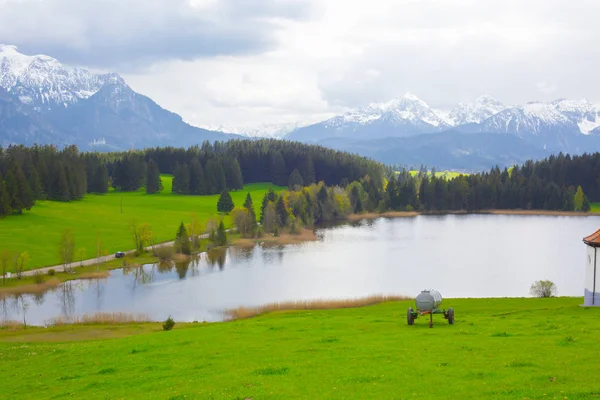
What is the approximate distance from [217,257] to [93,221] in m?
38.6

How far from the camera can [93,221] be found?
127812mm

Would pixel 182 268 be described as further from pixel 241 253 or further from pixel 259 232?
pixel 259 232

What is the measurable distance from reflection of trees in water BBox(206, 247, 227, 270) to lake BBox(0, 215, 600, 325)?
188mm

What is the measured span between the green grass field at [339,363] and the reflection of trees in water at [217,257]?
62.6m

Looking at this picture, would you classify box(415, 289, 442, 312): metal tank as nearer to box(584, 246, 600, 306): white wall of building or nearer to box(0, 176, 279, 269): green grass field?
box(584, 246, 600, 306): white wall of building

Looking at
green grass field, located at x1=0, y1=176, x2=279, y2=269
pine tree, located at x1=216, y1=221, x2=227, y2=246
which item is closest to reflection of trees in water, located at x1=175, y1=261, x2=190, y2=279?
green grass field, located at x1=0, y1=176, x2=279, y2=269

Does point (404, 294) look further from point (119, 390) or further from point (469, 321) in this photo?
point (119, 390)

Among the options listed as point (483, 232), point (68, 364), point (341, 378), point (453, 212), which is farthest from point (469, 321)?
point (453, 212)

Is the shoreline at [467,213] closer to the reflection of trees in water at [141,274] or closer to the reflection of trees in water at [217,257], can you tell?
the reflection of trees in water at [217,257]

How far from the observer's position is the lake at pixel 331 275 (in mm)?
68875

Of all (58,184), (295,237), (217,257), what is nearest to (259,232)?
(295,237)

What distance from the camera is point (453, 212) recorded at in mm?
195125

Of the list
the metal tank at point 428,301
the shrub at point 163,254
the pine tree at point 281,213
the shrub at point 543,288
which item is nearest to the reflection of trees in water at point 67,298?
the shrub at point 163,254

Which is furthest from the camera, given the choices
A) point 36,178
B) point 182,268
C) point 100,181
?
point 100,181
